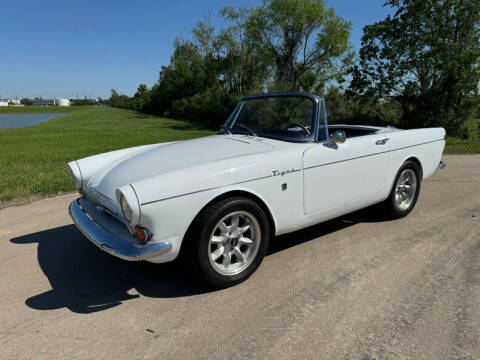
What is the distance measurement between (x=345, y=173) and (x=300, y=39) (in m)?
28.1

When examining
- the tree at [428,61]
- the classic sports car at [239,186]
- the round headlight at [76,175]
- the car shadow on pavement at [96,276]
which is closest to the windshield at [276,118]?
the classic sports car at [239,186]

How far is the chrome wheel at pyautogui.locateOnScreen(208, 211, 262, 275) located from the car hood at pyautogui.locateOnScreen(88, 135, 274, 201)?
55 centimetres

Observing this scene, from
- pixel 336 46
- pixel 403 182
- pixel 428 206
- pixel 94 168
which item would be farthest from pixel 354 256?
pixel 336 46

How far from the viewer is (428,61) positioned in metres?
17.2

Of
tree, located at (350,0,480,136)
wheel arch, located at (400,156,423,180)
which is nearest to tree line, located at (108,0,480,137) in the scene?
tree, located at (350,0,480,136)

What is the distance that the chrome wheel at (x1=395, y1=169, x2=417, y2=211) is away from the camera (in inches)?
171

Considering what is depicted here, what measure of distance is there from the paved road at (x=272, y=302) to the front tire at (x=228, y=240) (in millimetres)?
144

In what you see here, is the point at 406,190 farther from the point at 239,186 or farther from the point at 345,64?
the point at 345,64

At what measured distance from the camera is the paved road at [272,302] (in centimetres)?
216

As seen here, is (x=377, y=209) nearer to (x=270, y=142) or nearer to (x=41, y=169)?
(x=270, y=142)

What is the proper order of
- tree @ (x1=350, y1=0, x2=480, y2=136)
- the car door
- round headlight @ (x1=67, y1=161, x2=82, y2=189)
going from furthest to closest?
tree @ (x1=350, y1=0, x2=480, y2=136)
round headlight @ (x1=67, y1=161, x2=82, y2=189)
the car door

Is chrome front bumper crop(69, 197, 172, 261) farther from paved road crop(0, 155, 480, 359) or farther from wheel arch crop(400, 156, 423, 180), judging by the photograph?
wheel arch crop(400, 156, 423, 180)

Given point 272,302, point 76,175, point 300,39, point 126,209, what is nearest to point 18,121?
point 300,39

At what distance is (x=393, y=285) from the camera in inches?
111
